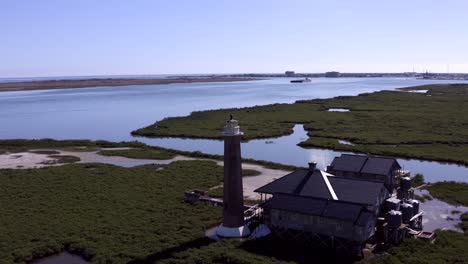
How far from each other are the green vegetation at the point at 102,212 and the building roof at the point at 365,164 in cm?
798

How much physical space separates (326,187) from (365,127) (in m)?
43.0

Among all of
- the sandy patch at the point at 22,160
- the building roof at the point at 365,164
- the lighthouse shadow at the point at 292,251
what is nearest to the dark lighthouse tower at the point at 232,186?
the lighthouse shadow at the point at 292,251

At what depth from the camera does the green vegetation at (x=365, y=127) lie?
47.2 m

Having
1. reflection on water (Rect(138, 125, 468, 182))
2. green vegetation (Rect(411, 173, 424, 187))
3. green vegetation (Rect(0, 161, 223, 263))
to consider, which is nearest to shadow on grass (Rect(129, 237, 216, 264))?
green vegetation (Rect(0, 161, 223, 263))

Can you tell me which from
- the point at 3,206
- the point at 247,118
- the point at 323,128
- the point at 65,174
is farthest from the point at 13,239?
the point at 247,118

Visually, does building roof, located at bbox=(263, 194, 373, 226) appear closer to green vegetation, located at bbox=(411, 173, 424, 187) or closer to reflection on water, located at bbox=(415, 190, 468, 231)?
reflection on water, located at bbox=(415, 190, 468, 231)

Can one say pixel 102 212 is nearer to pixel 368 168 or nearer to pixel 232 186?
pixel 232 186

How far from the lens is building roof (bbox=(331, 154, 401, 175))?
26.6m

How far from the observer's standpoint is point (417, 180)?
3412 centimetres

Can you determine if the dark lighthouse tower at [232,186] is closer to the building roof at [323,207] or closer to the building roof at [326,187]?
the building roof at [323,207]

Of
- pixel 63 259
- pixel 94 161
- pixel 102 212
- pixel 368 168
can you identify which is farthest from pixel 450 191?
pixel 94 161

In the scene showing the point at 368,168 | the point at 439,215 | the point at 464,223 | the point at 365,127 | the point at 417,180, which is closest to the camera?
the point at 464,223

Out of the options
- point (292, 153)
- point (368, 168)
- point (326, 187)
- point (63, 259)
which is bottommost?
point (63, 259)

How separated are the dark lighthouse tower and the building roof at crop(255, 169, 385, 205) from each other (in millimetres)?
2022
